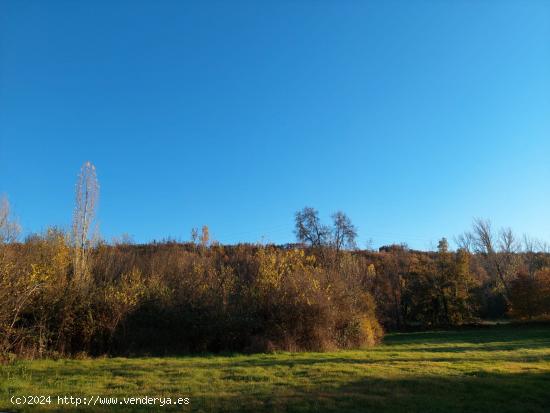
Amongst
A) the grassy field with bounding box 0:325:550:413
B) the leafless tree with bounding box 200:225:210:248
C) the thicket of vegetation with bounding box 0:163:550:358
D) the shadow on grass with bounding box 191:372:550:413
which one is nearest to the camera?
the shadow on grass with bounding box 191:372:550:413

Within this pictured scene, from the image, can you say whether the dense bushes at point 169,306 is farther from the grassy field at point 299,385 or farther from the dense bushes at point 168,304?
the grassy field at point 299,385

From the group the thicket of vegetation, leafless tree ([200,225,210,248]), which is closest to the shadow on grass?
the thicket of vegetation

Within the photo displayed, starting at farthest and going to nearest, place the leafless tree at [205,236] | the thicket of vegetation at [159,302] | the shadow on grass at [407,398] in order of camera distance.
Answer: the leafless tree at [205,236] < the thicket of vegetation at [159,302] < the shadow on grass at [407,398]

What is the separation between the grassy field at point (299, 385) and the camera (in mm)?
9734

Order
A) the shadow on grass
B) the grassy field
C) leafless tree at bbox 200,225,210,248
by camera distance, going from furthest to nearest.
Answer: leafless tree at bbox 200,225,210,248 → the grassy field → the shadow on grass

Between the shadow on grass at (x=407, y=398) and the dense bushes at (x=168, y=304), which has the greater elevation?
the dense bushes at (x=168, y=304)

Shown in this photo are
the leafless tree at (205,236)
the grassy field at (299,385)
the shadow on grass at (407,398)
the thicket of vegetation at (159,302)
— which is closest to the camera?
the shadow on grass at (407,398)

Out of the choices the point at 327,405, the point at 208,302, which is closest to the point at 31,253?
the point at 208,302

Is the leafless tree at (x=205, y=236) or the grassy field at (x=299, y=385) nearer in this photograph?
the grassy field at (x=299, y=385)

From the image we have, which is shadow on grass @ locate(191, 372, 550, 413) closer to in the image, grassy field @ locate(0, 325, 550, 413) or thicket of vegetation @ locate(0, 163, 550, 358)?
grassy field @ locate(0, 325, 550, 413)

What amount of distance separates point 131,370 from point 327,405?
Answer: 28.7 feet

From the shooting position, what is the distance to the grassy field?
31.9 feet

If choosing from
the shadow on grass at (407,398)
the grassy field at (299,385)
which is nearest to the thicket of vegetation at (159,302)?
the grassy field at (299,385)

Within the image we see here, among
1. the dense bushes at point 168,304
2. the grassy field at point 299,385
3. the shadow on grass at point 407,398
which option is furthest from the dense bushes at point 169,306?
the shadow on grass at point 407,398
